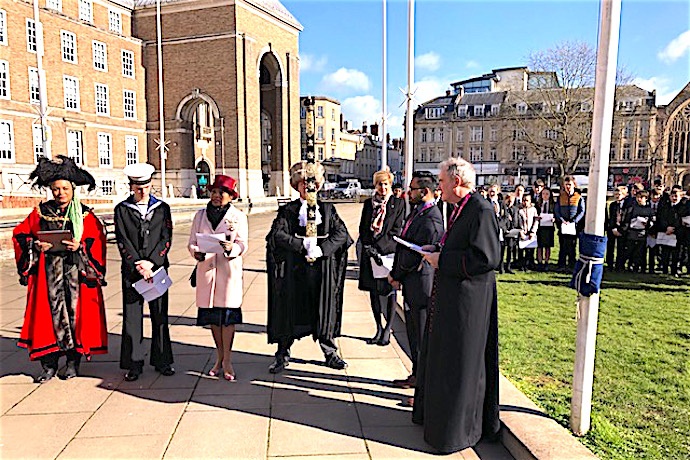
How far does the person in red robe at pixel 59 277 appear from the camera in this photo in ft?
16.1

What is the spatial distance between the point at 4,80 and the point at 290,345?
118ft

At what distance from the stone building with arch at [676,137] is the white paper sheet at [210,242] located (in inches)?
2576

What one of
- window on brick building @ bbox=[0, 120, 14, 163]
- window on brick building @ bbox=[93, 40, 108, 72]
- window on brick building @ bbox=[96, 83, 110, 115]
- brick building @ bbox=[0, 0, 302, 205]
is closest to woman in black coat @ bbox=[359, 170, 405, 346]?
window on brick building @ bbox=[0, 120, 14, 163]

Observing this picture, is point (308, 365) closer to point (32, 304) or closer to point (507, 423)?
point (507, 423)

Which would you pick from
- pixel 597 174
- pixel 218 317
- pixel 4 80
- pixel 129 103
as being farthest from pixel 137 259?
pixel 129 103

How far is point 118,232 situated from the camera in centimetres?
494

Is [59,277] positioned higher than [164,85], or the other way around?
[164,85]

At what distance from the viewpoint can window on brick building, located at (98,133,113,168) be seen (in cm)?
3903

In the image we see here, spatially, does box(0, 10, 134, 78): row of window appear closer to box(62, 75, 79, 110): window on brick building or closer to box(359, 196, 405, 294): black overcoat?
box(62, 75, 79, 110): window on brick building

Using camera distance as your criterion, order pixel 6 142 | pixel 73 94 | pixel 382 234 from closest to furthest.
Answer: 1. pixel 382 234
2. pixel 6 142
3. pixel 73 94

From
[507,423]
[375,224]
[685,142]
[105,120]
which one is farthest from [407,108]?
[685,142]

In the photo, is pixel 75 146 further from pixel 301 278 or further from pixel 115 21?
pixel 301 278

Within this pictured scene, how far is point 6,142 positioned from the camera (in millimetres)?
31828

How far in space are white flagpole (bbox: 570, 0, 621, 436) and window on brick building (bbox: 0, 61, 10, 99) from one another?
37.7m
